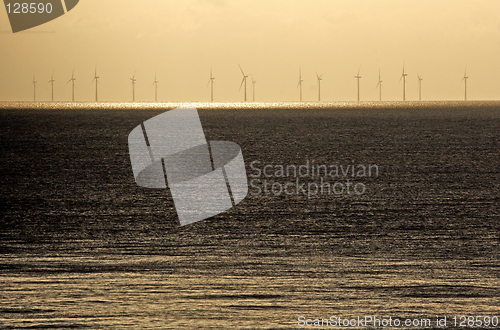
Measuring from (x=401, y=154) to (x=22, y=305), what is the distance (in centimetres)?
6477

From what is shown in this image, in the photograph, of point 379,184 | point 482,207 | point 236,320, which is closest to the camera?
point 236,320

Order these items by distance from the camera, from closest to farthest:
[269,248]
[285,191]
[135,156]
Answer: [269,248] → [285,191] → [135,156]

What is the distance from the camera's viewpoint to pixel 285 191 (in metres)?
44.1

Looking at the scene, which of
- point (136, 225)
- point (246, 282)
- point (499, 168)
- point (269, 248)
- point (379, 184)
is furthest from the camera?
point (499, 168)

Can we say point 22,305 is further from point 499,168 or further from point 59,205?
point 499,168

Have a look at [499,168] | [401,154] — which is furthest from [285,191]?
[401,154]

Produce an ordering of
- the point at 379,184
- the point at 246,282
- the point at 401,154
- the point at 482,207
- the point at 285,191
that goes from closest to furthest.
→ 1. the point at 246,282
2. the point at 482,207
3. the point at 285,191
4. the point at 379,184
5. the point at 401,154

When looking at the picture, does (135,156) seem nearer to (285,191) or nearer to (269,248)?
(285,191)

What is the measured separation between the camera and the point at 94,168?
60000 mm

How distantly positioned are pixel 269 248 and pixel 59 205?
1753 cm

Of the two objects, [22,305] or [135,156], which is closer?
[22,305]

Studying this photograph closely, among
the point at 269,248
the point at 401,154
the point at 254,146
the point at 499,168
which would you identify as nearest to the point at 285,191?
the point at 269,248

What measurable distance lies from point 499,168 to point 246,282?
4554 cm

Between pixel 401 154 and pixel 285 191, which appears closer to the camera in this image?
pixel 285 191
